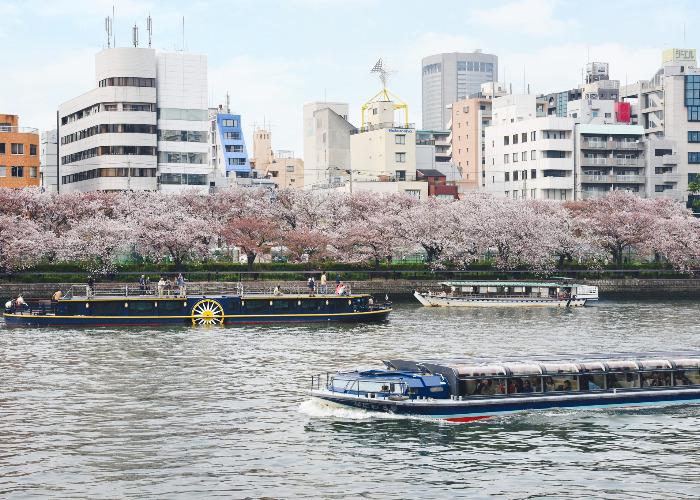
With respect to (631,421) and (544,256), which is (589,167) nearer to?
(544,256)

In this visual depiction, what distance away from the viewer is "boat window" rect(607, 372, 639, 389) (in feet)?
151

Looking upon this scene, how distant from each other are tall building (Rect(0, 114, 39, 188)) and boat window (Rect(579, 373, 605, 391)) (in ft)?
352

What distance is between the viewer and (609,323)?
84.8 meters

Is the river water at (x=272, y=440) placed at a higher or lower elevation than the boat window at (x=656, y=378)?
lower

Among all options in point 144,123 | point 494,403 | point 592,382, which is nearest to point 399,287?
point 144,123

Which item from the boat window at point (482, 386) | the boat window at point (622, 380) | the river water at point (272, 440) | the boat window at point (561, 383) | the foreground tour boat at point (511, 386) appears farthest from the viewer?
the boat window at point (622, 380)

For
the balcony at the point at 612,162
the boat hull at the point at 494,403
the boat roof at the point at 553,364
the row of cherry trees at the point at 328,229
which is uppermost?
the balcony at the point at 612,162

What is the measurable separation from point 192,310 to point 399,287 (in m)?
35.1

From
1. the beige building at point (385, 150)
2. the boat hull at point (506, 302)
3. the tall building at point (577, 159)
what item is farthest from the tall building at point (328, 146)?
the boat hull at point (506, 302)

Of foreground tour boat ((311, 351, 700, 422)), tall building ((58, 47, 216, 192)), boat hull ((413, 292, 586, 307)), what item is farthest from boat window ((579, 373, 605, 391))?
tall building ((58, 47, 216, 192))

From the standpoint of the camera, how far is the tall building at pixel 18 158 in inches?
5448

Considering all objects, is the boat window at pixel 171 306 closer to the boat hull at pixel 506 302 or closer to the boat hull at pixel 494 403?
the boat hull at pixel 506 302

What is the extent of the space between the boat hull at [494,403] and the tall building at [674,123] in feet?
397

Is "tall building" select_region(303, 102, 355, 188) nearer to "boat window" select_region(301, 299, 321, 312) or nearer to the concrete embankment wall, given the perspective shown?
the concrete embankment wall
